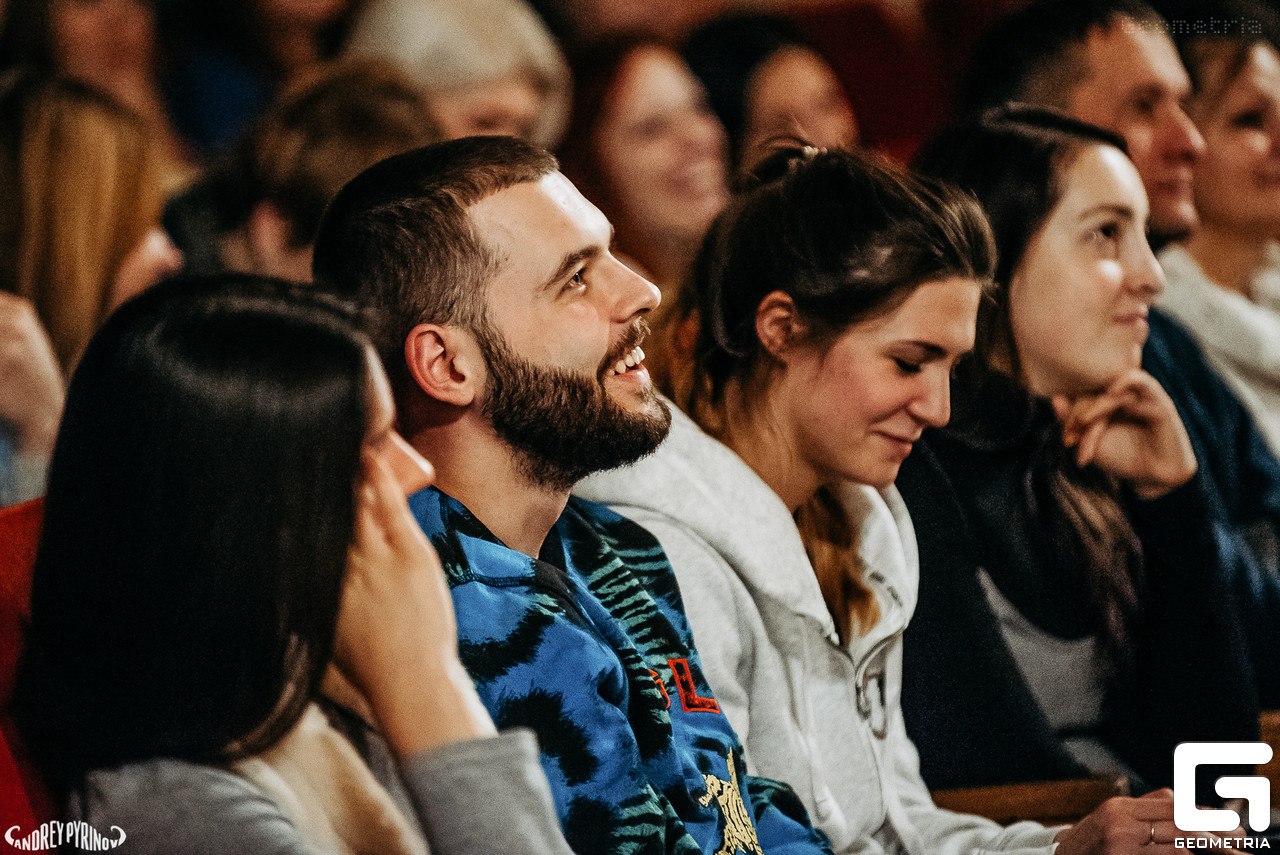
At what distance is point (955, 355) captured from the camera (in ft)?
3.56

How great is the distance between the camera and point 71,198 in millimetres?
1661

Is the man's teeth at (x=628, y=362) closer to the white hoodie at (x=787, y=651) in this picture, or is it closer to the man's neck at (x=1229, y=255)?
the white hoodie at (x=787, y=651)

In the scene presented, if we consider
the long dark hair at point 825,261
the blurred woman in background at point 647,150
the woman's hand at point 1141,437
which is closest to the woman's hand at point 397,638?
the long dark hair at point 825,261

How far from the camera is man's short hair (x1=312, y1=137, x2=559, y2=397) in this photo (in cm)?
88

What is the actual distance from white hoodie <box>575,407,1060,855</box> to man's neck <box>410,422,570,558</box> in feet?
0.54

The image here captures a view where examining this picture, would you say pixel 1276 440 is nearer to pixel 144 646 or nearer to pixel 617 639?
pixel 617 639

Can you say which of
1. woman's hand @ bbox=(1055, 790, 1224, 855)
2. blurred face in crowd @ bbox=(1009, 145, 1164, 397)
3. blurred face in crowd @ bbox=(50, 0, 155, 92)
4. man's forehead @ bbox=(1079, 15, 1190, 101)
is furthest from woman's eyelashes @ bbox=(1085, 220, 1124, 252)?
blurred face in crowd @ bbox=(50, 0, 155, 92)

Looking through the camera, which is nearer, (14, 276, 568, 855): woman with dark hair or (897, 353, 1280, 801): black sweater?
(14, 276, 568, 855): woman with dark hair

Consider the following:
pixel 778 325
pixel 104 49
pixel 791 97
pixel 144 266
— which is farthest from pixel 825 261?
pixel 104 49

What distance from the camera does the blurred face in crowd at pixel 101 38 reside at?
2066 mm

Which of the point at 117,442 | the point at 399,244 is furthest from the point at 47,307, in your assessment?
the point at 117,442

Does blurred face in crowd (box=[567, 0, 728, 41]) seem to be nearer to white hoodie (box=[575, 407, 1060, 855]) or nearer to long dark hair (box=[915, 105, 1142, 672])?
long dark hair (box=[915, 105, 1142, 672])

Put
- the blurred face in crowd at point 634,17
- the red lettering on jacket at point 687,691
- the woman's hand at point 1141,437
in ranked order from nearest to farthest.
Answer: the red lettering on jacket at point 687,691
the woman's hand at point 1141,437
the blurred face in crowd at point 634,17

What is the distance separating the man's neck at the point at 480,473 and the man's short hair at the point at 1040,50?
712 mm
